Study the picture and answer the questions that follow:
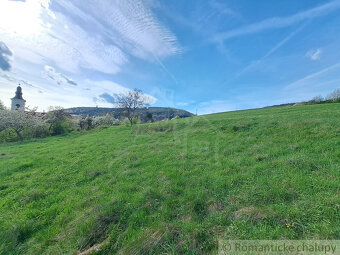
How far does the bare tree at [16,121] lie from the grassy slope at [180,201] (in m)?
25.3

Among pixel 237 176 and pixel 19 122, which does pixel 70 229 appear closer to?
pixel 237 176

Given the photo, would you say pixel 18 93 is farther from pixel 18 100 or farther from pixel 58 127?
pixel 58 127

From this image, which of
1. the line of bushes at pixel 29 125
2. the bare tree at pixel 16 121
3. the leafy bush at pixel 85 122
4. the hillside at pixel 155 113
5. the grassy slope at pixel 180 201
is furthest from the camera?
the leafy bush at pixel 85 122

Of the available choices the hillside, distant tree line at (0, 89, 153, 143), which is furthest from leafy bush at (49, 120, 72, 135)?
the hillside

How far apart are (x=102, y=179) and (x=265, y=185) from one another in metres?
5.97

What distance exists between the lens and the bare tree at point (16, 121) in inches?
940

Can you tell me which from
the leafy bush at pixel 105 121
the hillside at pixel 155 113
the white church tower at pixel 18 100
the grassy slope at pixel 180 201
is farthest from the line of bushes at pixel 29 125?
the grassy slope at pixel 180 201

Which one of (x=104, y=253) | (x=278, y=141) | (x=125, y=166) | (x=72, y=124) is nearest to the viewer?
(x=104, y=253)

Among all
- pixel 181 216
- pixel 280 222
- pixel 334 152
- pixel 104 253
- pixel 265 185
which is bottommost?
pixel 104 253

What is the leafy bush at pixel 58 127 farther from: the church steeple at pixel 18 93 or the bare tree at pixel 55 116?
the church steeple at pixel 18 93

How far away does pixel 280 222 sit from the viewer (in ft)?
9.64

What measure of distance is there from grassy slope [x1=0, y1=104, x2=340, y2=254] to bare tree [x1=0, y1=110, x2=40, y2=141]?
2533 centimetres

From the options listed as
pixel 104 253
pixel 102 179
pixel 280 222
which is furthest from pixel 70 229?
pixel 280 222

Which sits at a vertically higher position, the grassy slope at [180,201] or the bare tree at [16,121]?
the bare tree at [16,121]
